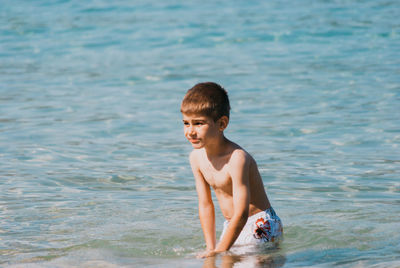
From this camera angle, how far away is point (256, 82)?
11297mm

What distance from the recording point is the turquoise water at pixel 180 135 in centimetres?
481

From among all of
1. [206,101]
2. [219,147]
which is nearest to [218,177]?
[219,147]

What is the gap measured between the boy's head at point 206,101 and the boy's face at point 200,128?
0.03 metres

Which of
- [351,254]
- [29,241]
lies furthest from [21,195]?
[351,254]

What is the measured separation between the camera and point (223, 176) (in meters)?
4.27

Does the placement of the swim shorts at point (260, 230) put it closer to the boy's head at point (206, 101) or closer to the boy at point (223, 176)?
the boy at point (223, 176)

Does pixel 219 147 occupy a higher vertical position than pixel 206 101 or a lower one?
lower

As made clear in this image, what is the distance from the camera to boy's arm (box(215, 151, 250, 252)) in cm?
408

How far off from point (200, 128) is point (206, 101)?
171 mm

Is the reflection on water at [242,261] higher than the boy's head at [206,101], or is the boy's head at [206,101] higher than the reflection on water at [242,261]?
the boy's head at [206,101]

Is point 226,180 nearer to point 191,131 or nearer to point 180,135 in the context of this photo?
point 191,131

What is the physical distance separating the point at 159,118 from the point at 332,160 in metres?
2.95

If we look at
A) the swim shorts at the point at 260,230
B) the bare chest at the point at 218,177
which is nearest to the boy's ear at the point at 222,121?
the bare chest at the point at 218,177

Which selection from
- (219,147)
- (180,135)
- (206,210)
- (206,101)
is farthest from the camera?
(180,135)
